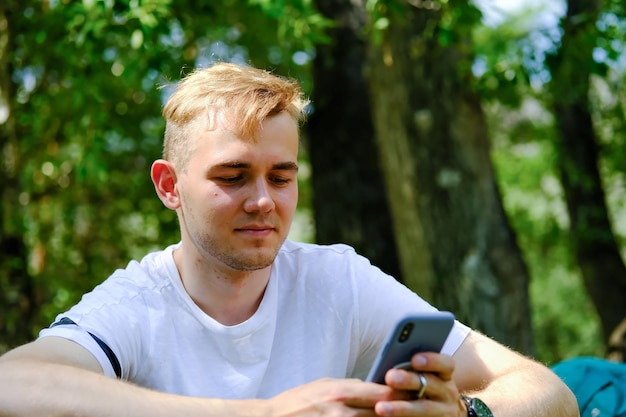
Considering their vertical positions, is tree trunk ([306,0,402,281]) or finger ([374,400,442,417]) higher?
tree trunk ([306,0,402,281])

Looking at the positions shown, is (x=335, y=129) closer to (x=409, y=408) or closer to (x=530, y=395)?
(x=530, y=395)

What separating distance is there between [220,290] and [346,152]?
173 inches

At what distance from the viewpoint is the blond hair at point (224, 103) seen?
2.31 metres

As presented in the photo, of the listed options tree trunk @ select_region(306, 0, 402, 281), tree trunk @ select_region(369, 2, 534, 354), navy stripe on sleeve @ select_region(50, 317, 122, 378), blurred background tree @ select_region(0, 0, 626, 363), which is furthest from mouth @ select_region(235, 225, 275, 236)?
tree trunk @ select_region(306, 0, 402, 281)

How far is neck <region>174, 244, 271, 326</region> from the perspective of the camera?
2.43 metres

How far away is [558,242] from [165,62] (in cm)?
583

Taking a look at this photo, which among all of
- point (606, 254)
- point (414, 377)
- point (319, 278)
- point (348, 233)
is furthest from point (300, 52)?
point (414, 377)

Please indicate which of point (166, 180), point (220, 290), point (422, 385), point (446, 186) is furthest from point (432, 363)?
point (446, 186)

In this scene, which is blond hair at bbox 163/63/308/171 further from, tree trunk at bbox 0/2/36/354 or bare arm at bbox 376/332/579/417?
tree trunk at bbox 0/2/36/354

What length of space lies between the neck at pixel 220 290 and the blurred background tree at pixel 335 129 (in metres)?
1.87

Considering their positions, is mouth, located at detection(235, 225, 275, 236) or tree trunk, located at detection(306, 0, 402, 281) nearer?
mouth, located at detection(235, 225, 275, 236)

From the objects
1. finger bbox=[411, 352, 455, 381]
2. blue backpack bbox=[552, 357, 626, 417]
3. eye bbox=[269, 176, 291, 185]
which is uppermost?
eye bbox=[269, 176, 291, 185]

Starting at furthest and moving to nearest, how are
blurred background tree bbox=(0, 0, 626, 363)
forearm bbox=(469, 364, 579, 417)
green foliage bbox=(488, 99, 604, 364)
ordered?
green foliage bbox=(488, 99, 604, 364) < blurred background tree bbox=(0, 0, 626, 363) < forearm bbox=(469, 364, 579, 417)

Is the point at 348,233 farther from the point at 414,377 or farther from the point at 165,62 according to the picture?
the point at 414,377
